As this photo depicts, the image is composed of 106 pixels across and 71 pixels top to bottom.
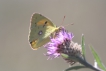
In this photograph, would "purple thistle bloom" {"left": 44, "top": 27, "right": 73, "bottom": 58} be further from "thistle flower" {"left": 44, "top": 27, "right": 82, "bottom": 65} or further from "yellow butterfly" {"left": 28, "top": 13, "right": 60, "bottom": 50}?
"yellow butterfly" {"left": 28, "top": 13, "right": 60, "bottom": 50}

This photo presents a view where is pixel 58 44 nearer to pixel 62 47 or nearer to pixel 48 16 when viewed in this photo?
pixel 62 47

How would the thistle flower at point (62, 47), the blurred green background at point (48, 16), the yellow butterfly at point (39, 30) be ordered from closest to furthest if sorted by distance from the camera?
the thistle flower at point (62, 47), the yellow butterfly at point (39, 30), the blurred green background at point (48, 16)

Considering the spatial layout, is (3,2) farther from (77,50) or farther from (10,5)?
(77,50)

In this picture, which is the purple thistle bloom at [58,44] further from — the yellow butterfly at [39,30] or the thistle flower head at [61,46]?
the yellow butterfly at [39,30]

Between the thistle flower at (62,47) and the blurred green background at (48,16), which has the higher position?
the blurred green background at (48,16)

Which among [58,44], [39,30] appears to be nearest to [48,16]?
[39,30]

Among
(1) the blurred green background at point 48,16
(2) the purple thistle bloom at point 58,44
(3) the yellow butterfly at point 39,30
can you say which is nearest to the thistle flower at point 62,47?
(2) the purple thistle bloom at point 58,44

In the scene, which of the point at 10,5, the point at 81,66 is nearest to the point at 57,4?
the point at 10,5

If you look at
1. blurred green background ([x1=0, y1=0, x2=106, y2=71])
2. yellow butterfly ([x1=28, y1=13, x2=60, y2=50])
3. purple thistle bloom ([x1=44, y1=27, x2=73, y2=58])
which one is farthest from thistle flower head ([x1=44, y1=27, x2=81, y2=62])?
blurred green background ([x1=0, y1=0, x2=106, y2=71])

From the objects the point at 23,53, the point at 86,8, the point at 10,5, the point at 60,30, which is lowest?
the point at 60,30
